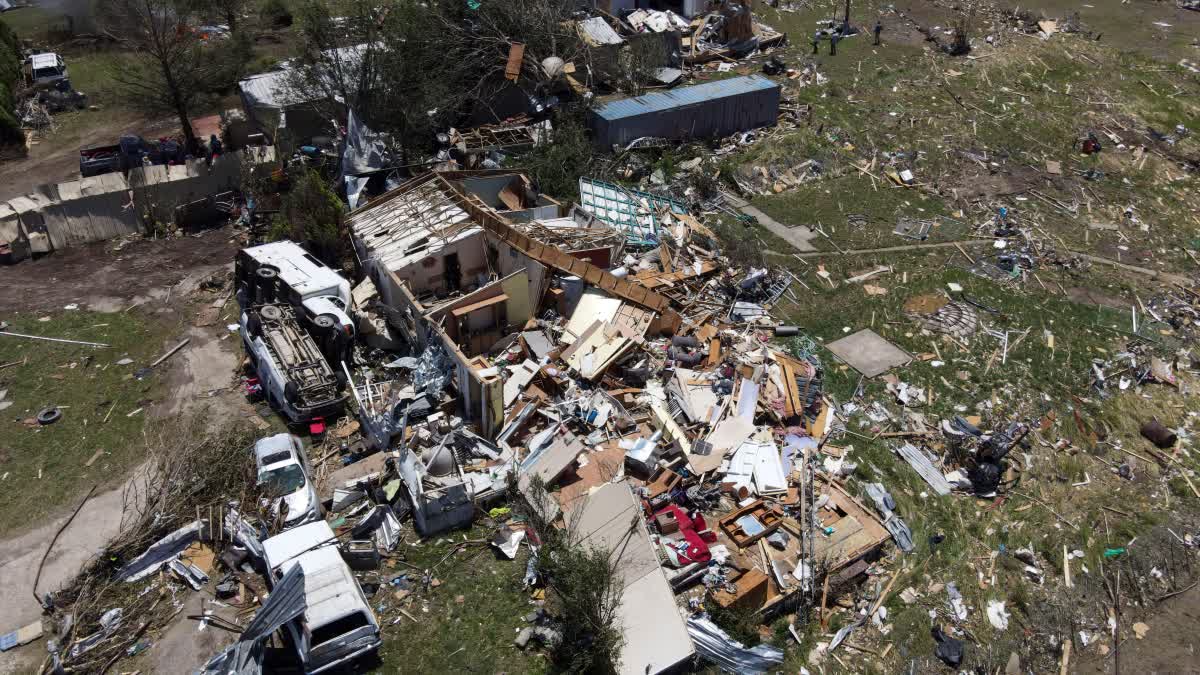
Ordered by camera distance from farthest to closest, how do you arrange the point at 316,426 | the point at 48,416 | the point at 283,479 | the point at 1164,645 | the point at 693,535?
the point at 48,416
the point at 316,426
the point at 283,479
the point at 693,535
the point at 1164,645

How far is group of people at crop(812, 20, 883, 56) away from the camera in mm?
29809

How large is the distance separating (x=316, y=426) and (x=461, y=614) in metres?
5.18

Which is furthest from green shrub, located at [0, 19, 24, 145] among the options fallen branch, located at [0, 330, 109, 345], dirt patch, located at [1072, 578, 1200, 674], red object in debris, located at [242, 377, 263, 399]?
dirt patch, located at [1072, 578, 1200, 674]

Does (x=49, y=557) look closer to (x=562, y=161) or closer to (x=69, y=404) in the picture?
(x=69, y=404)

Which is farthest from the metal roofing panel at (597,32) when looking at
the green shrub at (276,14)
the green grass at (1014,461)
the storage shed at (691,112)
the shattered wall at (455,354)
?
the green shrub at (276,14)

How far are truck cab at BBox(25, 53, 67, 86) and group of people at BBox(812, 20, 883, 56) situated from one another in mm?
29960

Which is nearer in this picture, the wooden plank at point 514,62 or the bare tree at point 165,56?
the bare tree at point 165,56

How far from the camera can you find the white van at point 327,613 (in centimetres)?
991

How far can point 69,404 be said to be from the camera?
15.0 metres

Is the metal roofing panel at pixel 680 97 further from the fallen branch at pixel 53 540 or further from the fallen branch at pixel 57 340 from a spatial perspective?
the fallen branch at pixel 53 540

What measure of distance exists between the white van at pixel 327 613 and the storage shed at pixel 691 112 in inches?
627

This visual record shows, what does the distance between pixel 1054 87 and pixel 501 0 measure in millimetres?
20671

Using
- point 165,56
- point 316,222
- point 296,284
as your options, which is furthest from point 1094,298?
point 165,56

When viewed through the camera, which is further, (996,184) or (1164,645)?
(996,184)
